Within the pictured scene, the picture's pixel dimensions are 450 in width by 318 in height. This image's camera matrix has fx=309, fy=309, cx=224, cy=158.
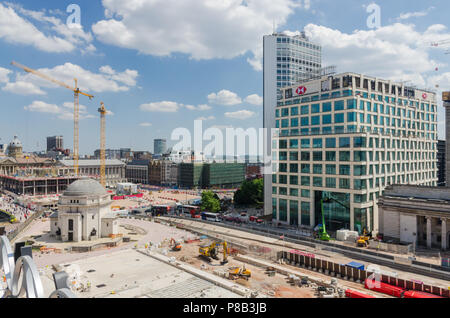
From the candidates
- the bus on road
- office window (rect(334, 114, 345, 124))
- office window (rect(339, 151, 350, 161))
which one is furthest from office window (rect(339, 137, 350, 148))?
the bus on road

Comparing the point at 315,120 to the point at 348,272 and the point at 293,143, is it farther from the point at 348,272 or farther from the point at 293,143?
the point at 348,272

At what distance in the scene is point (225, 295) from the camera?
36.7 meters

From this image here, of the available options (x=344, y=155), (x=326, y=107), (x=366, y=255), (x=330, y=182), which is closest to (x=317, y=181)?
(x=330, y=182)

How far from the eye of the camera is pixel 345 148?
2719 inches

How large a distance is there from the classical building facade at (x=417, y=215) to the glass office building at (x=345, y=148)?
223 inches

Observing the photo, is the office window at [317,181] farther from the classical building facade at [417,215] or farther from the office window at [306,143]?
the classical building facade at [417,215]

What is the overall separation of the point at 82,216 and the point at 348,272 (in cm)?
5220

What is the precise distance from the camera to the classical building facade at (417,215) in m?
55.0

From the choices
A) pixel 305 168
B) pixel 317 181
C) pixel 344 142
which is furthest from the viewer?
pixel 305 168

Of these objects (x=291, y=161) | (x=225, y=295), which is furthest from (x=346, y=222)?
(x=225, y=295)

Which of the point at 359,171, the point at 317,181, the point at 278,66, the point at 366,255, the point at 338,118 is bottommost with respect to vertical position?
the point at 366,255

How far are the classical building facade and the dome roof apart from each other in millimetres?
60007

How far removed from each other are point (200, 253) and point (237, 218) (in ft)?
115

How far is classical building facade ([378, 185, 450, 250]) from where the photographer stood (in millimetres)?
54975
